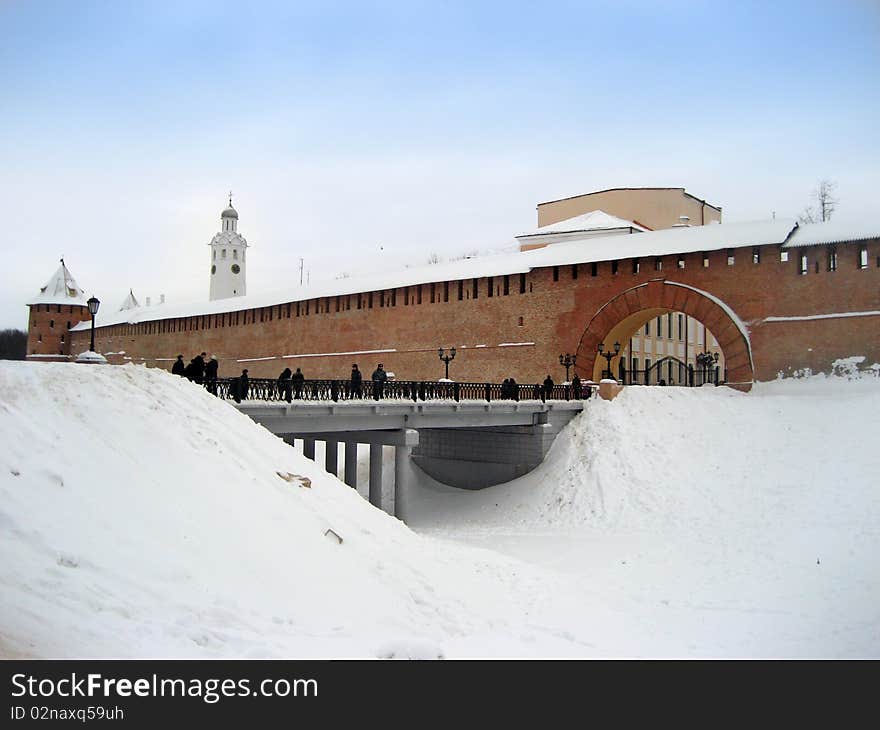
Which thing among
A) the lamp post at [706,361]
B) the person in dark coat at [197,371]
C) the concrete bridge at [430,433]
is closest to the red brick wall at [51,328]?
the concrete bridge at [430,433]

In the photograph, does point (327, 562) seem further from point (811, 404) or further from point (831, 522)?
point (811, 404)

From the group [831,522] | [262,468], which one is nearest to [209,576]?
[262,468]

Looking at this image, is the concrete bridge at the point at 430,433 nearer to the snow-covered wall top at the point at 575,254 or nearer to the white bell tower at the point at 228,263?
the snow-covered wall top at the point at 575,254

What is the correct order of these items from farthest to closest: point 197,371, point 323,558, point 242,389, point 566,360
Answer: point 566,360 → point 242,389 → point 197,371 → point 323,558

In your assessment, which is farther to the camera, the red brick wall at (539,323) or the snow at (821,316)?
the red brick wall at (539,323)

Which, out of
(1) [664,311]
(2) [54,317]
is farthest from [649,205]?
(2) [54,317]

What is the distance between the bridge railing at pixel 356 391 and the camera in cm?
1234

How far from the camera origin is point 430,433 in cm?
2069

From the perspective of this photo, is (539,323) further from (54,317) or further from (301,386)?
(54,317)

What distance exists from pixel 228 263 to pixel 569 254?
37.6 m

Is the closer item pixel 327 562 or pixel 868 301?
pixel 327 562

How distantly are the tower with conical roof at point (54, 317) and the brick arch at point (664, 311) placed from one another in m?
36.8

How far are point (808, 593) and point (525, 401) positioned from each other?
8419mm
